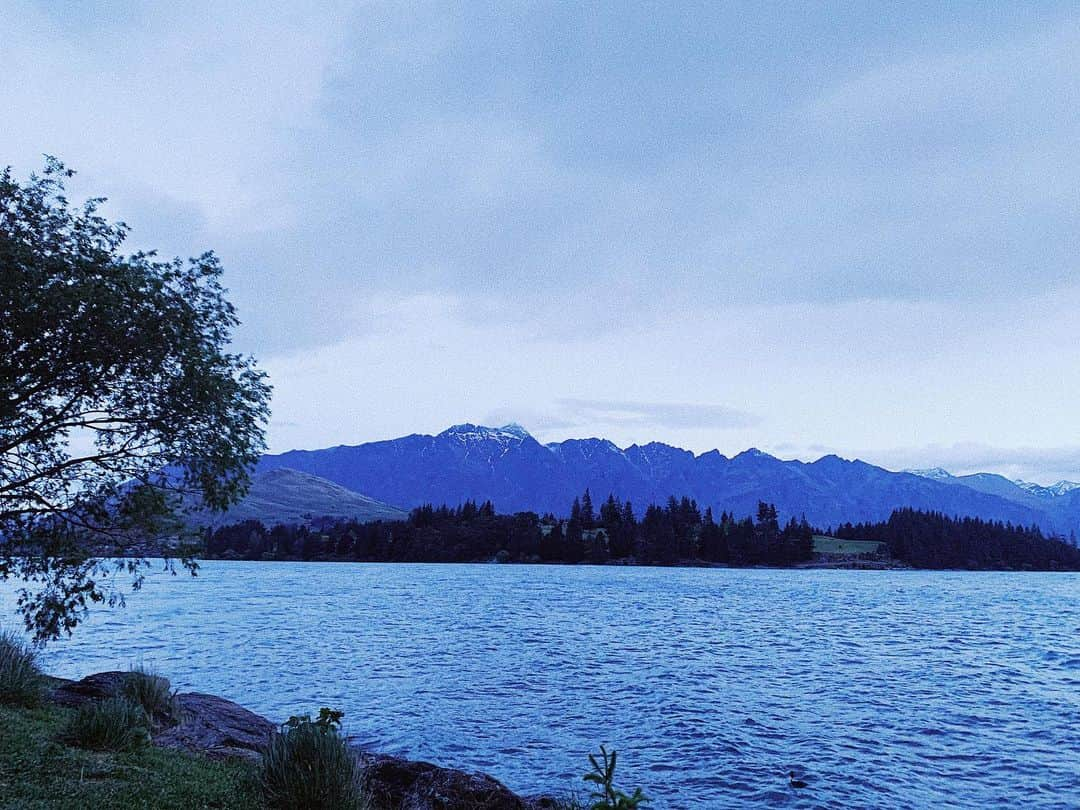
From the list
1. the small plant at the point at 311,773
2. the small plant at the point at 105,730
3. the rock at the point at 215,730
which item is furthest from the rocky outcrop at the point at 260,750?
the small plant at the point at 105,730

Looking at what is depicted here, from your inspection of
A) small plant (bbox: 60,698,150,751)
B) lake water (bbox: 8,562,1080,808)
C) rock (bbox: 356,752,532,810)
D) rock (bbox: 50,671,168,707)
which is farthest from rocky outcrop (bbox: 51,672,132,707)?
rock (bbox: 356,752,532,810)

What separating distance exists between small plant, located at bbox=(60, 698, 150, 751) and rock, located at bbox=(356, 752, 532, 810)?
20.3 ft

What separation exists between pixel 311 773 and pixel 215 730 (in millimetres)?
11827

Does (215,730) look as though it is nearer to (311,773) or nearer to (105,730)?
(105,730)

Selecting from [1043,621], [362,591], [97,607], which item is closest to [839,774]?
[1043,621]

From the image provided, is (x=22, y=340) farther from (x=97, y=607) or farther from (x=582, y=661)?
(x=97, y=607)

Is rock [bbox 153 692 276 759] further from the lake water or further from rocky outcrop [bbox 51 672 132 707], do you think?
the lake water

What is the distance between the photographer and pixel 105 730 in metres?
18.3

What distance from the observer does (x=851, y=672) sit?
1802 inches

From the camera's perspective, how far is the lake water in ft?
84.0

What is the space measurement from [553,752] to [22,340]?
22560mm

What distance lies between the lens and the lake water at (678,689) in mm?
25594

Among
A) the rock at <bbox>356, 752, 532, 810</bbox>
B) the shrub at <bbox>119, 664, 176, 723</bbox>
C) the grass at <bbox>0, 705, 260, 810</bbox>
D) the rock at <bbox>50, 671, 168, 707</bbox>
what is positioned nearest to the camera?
the grass at <bbox>0, 705, 260, 810</bbox>

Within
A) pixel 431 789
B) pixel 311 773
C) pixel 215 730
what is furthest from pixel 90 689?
pixel 311 773
